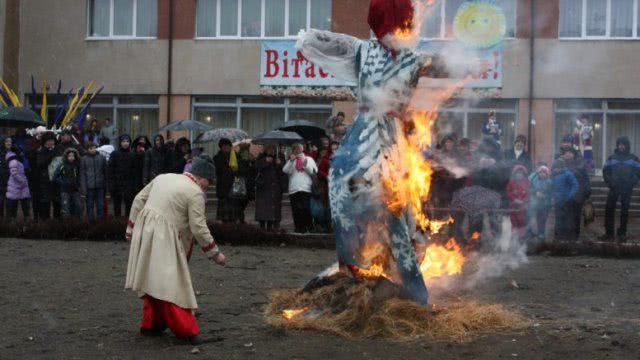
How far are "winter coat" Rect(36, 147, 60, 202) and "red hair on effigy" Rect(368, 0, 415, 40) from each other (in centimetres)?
1033

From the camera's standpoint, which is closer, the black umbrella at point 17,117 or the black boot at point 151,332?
the black boot at point 151,332

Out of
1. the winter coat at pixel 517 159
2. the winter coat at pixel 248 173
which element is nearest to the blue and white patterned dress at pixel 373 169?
the winter coat at pixel 517 159

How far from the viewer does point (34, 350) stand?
661 cm

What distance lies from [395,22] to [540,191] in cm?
769

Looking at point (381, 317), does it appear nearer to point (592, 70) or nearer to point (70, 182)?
point (70, 182)

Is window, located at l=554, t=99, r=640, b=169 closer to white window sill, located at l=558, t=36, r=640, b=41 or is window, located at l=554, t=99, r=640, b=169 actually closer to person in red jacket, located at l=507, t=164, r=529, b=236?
white window sill, located at l=558, t=36, r=640, b=41

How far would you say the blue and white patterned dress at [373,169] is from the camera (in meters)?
7.19

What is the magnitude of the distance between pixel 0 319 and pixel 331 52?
367 centimetres

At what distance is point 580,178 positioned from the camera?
1497cm

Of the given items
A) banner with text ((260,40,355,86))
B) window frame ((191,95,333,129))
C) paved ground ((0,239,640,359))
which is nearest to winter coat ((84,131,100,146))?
window frame ((191,95,333,129))

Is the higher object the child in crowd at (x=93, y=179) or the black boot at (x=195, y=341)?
the child in crowd at (x=93, y=179)

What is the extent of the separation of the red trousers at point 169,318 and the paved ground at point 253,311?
116mm

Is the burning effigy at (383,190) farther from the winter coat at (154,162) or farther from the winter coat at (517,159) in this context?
the winter coat at (154,162)

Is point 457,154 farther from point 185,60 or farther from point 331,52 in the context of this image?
point 185,60
